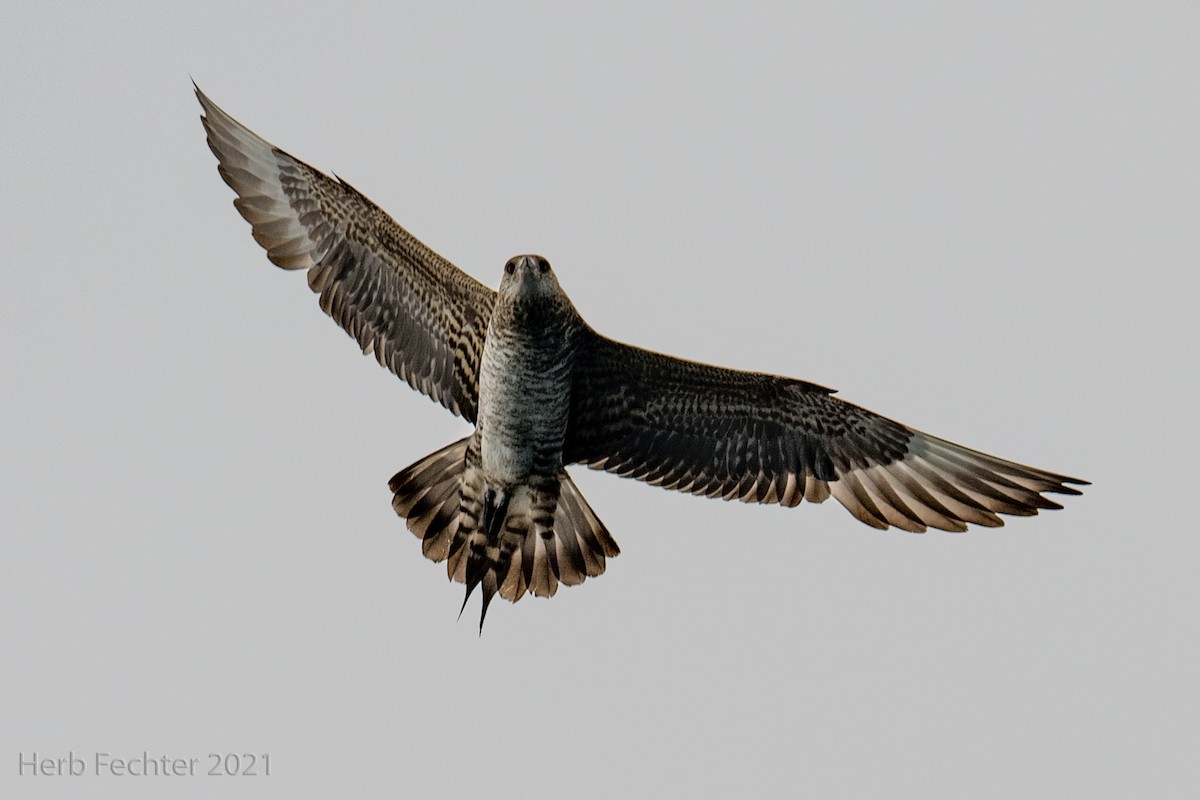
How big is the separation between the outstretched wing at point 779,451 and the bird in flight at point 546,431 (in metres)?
0.01


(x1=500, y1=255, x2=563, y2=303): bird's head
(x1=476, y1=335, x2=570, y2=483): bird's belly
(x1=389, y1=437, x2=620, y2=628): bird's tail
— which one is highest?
(x1=500, y1=255, x2=563, y2=303): bird's head

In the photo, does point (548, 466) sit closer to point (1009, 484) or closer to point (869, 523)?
point (869, 523)

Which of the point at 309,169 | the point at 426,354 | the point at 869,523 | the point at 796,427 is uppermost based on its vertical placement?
the point at 309,169

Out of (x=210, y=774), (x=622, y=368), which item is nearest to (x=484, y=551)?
(x=622, y=368)

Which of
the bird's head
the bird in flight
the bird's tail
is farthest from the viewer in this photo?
the bird's tail

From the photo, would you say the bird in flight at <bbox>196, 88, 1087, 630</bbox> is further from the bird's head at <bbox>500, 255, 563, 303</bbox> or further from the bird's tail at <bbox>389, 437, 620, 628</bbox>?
the bird's head at <bbox>500, 255, 563, 303</bbox>

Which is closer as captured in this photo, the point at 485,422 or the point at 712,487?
the point at 485,422

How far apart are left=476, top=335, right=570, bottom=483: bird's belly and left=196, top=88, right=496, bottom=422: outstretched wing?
19.0 inches

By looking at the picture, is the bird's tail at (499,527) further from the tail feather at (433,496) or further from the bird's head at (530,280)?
the bird's head at (530,280)

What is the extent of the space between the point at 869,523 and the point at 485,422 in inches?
103

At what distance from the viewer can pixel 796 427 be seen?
10555 millimetres

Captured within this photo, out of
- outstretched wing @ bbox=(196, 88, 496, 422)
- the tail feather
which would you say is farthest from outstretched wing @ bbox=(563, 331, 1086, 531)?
outstretched wing @ bbox=(196, 88, 496, 422)

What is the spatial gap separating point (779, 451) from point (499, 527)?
1.92 meters

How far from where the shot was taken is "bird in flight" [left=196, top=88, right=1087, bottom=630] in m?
10.2
